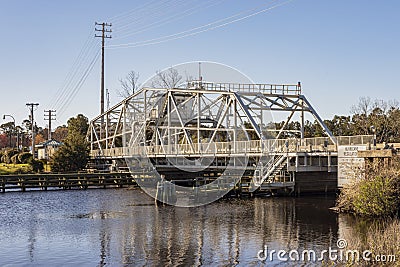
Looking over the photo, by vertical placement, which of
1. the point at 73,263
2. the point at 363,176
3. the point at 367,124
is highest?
the point at 367,124

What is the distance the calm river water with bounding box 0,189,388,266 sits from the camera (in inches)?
912

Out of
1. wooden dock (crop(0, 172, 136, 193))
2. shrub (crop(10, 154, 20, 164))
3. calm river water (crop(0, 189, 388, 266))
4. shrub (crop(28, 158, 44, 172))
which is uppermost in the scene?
shrub (crop(10, 154, 20, 164))

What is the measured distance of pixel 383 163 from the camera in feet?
117

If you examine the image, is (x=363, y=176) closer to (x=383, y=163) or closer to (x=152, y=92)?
(x=383, y=163)

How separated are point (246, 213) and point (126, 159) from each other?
42.1 metres

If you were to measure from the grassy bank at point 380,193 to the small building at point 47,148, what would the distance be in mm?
70026

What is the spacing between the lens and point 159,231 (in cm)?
2966

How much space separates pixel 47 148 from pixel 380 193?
8447 centimetres

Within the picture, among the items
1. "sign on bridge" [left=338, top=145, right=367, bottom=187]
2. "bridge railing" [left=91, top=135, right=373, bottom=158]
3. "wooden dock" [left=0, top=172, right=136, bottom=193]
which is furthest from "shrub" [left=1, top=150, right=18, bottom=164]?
"sign on bridge" [left=338, top=145, right=367, bottom=187]

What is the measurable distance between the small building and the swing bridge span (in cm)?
1235

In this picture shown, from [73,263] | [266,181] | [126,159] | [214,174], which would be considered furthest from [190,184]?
[73,263]

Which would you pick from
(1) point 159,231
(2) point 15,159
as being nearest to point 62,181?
(1) point 159,231

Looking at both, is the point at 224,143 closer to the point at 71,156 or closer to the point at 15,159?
the point at 71,156

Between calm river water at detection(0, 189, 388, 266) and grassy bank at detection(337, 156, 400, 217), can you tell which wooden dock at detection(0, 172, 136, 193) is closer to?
calm river water at detection(0, 189, 388, 266)
